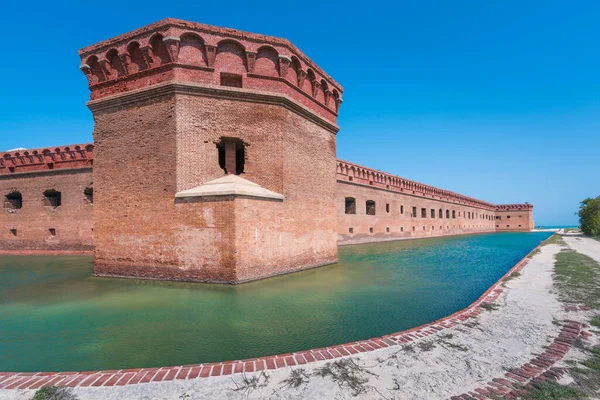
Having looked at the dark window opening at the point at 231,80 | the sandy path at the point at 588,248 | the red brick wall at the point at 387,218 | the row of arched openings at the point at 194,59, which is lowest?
the sandy path at the point at 588,248

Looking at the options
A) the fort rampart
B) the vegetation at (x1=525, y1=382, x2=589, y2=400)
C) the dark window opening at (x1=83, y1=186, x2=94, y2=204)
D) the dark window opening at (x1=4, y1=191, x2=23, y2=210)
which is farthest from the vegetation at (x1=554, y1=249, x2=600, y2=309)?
the dark window opening at (x1=4, y1=191, x2=23, y2=210)

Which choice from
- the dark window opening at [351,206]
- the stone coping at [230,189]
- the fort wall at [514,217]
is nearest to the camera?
the stone coping at [230,189]

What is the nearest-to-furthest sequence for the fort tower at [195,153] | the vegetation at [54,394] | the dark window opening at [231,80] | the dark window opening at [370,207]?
the vegetation at [54,394] < the fort tower at [195,153] < the dark window opening at [231,80] < the dark window opening at [370,207]

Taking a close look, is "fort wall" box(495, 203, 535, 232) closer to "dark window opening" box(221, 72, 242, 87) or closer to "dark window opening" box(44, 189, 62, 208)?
"dark window opening" box(221, 72, 242, 87)

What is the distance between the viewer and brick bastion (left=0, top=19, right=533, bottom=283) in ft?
25.0

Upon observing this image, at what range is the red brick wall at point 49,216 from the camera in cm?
1580

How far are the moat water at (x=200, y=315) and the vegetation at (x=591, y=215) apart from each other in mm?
22772

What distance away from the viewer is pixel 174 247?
777cm

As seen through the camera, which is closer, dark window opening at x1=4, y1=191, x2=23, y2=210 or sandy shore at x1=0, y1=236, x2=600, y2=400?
sandy shore at x1=0, y1=236, x2=600, y2=400

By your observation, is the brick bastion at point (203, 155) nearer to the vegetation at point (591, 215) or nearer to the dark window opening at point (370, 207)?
the dark window opening at point (370, 207)

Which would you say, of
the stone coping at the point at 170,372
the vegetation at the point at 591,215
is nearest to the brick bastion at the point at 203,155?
the stone coping at the point at 170,372

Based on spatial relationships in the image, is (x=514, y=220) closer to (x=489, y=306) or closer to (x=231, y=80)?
(x=489, y=306)

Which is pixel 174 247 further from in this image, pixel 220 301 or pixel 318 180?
pixel 318 180

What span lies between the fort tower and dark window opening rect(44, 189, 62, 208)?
11.1 m
